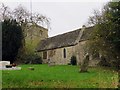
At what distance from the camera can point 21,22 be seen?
47.6 meters

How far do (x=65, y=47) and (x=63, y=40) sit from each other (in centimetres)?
240

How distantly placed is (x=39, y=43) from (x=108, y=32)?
29025 mm

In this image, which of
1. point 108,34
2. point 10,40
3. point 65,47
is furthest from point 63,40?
point 108,34

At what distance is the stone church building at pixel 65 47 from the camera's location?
4382cm

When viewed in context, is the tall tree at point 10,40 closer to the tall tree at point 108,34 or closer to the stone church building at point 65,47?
the tall tree at point 108,34

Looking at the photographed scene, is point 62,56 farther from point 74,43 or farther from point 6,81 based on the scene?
point 6,81

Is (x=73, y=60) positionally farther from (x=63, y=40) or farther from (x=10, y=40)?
(x=10, y=40)

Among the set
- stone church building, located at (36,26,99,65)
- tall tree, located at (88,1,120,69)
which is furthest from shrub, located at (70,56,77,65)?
tall tree, located at (88,1,120,69)

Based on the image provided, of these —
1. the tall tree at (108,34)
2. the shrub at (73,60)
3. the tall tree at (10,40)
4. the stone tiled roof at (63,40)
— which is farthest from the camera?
the stone tiled roof at (63,40)

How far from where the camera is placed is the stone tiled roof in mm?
44812

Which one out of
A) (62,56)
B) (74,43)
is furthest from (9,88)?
(62,56)

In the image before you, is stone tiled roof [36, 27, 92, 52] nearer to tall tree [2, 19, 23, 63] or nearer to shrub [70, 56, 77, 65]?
shrub [70, 56, 77, 65]

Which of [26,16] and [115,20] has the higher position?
[26,16]

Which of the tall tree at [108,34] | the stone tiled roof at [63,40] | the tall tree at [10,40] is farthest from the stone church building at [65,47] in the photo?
the tall tree at [10,40]
